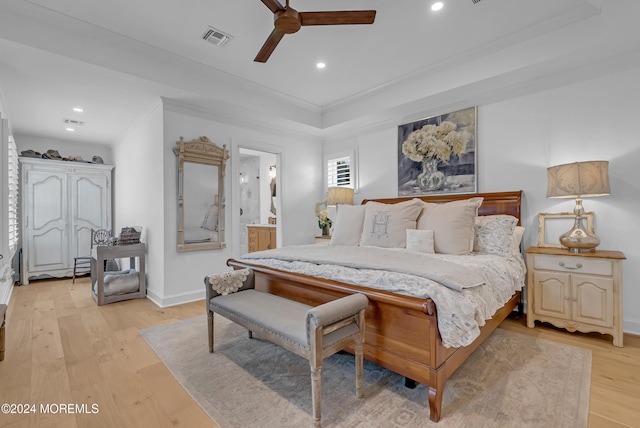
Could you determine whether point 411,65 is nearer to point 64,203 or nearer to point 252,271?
point 252,271

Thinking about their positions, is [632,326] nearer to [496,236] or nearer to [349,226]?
[496,236]

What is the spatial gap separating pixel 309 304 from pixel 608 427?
1784 mm

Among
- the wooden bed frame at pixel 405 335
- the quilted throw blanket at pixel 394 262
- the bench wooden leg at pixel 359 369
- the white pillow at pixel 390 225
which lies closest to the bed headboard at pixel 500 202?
the white pillow at pixel 390 225

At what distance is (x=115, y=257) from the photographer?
12.3 feet

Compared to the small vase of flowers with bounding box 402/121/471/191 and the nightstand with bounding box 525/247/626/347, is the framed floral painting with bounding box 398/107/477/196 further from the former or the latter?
the nightstand with bounding box 525/247/626/347

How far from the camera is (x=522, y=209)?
10.5 feet

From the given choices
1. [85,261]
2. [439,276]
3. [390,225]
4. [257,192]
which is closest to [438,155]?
[390,225]

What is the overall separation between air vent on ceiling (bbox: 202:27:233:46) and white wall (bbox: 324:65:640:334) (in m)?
2.98

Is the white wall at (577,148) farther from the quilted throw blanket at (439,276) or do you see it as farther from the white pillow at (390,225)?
the white pillow at (390,225)

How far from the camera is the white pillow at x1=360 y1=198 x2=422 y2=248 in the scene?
313cm

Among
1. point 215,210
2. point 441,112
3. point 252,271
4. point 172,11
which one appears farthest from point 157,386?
point 441,112

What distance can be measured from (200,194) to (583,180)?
4.12 meters

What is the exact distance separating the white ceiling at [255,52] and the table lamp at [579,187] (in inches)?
41.2

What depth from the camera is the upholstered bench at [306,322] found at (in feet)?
4.95
